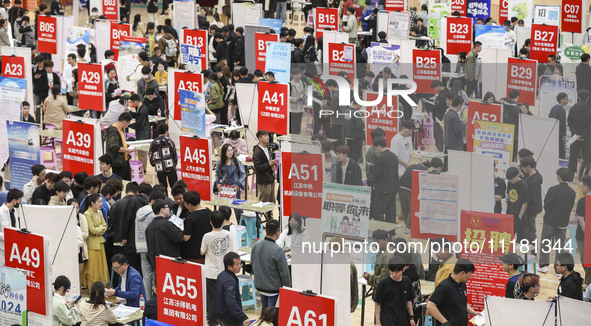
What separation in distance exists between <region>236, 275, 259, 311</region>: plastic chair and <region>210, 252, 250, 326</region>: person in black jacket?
1.78m

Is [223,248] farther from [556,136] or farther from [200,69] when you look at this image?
[200,69]

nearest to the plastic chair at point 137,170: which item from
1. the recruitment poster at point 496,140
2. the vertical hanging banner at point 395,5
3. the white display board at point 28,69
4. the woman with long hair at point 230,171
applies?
the woman with long hair at point 230,171

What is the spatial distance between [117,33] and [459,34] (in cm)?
766

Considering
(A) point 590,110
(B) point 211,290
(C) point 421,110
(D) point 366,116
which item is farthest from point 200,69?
(B) point 211,290

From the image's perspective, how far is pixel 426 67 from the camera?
20.0m

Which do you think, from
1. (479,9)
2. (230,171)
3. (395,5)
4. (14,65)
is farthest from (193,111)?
(479,9)

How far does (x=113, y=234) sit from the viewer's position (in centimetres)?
1279

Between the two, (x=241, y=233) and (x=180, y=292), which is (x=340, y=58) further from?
(x=180, y=292)

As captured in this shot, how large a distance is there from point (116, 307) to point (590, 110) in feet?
29.6

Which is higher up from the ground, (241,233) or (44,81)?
(44,81)

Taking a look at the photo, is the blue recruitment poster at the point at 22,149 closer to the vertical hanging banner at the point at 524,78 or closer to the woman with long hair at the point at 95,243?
the woman with long hair at the point at 95,243

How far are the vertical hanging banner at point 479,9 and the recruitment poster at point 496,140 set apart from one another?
41.3 ft

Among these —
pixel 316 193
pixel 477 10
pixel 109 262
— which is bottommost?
pixel 109 262

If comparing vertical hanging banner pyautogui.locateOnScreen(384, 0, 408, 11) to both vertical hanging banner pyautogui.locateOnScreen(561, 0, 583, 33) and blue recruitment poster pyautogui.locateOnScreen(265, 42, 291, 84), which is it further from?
blue recruitment poster pyautogui.locateOnScreen(265, 42, 291, 84)
